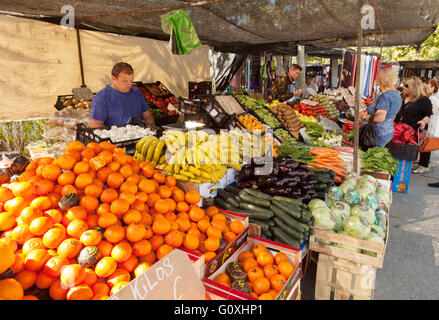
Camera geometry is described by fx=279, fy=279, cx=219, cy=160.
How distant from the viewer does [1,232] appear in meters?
1.71

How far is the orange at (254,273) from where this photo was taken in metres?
2.13

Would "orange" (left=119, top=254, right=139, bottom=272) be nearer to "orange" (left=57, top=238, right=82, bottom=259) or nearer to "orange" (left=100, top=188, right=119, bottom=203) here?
"orange" (left=57, top=238, right=82, bottom=259)

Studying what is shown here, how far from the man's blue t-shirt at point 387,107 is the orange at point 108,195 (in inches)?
202

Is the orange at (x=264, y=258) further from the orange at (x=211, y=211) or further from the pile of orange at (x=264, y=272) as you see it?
the orange at (x=211, y=211)

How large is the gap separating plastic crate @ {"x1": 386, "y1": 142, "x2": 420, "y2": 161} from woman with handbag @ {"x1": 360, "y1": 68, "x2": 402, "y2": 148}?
0.55 m

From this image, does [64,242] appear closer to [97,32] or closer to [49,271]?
[49,271]

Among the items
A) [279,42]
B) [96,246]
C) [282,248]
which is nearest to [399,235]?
[282,248]

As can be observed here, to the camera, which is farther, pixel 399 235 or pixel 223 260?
pixel 399 235

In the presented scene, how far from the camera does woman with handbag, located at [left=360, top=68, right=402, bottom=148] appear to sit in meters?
5.11

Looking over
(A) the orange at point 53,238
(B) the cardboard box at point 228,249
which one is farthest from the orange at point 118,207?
(B) the cardboard box at point 228,249

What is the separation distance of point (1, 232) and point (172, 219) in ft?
3.51

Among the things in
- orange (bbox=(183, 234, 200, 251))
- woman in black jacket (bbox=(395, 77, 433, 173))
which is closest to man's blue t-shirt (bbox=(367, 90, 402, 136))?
woman in black jacket (bbox=(395, 77, 433, 173))

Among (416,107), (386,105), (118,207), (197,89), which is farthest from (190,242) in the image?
(197,89)

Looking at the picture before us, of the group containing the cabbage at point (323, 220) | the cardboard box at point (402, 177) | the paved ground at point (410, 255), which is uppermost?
the cabbage at point (323, 220)
